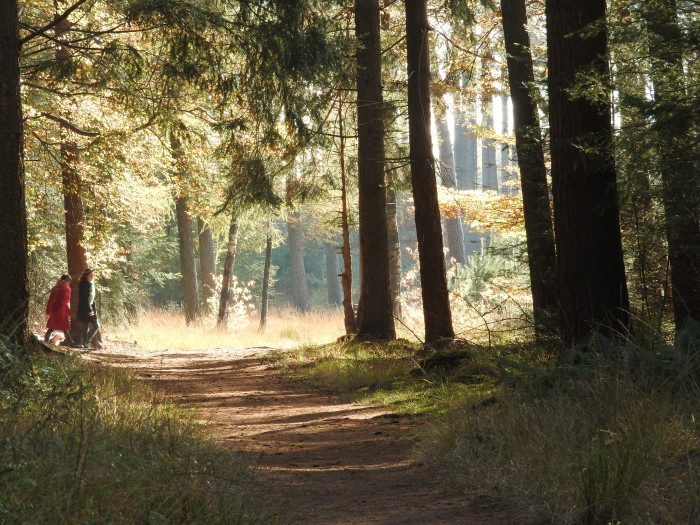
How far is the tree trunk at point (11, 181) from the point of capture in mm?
8742

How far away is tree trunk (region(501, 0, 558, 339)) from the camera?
1059cm

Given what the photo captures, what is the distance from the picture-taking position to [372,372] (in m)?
11.0

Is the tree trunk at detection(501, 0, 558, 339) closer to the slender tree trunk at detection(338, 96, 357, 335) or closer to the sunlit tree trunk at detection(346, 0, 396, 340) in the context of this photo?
the sunlit tree trunk at detection(346, 0, 396, 340)

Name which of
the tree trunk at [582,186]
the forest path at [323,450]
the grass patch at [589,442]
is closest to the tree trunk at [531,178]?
the tree trunk at [582,186]

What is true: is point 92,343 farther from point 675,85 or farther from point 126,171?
point 675,85

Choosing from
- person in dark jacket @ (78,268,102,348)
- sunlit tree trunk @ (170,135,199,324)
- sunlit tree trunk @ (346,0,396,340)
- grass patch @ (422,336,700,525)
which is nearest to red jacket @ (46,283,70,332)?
person in dark jacket @ (78,268,102,348)

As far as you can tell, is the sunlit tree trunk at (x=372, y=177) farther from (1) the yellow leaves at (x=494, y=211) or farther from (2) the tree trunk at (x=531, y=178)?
(2) the tree trunk at (x=531, y=178)

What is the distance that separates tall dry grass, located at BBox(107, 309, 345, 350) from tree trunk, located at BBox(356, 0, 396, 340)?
4.33 m

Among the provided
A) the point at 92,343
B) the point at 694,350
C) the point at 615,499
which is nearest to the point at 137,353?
the point at 92,343

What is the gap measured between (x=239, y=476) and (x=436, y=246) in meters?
8.50

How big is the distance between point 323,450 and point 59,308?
37.8ft

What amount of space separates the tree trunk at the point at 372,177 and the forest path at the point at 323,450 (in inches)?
104

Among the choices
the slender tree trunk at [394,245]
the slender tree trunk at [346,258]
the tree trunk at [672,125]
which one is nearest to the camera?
the tree trunk at [672,125]

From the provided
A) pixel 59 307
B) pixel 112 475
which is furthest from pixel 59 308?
pixel 112 475
